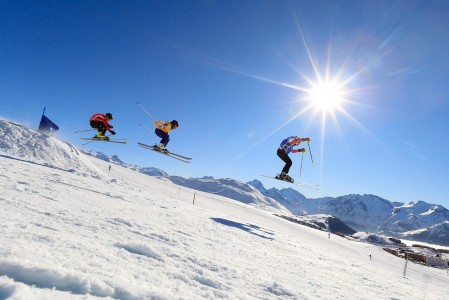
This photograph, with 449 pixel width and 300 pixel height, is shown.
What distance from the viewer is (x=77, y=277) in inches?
124

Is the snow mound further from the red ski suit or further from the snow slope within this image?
the snow slope

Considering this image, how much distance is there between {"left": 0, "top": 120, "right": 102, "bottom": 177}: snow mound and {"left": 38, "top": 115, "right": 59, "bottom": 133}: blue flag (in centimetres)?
137

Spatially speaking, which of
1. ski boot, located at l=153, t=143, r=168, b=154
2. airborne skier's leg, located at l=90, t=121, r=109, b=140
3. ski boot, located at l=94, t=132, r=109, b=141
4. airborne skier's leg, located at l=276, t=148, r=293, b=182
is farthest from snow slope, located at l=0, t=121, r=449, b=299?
ski boot, located at l=94, t=132, r=109, b=141

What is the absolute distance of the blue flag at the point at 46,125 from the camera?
122 feet

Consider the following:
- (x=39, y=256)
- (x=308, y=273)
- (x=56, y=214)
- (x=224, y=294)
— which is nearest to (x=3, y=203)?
(x=56, y=214)

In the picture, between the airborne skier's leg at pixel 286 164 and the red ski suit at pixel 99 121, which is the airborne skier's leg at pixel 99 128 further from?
the airborne skier's leg at pixel 286 164

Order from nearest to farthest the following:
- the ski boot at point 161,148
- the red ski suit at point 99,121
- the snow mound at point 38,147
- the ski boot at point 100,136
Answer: the red ski suit at point 99,121, the ski boot at point 161,148, the ski boot at point 100,136, the snow mound at point 38,147

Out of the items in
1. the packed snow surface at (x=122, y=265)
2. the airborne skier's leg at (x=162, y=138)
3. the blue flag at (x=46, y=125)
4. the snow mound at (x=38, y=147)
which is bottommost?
the packed snow surface at (x=122, y=265)

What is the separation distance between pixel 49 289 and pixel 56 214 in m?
3.73

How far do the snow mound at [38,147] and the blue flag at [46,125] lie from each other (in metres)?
1.37

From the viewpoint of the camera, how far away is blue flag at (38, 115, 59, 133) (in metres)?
37.2

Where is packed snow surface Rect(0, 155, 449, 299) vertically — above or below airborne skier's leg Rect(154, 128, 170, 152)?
below

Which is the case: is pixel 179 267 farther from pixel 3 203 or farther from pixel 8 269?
pixel 3 203

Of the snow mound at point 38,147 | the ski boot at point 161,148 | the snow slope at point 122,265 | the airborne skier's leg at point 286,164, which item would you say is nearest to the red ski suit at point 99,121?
the ski boot at point 161,148
